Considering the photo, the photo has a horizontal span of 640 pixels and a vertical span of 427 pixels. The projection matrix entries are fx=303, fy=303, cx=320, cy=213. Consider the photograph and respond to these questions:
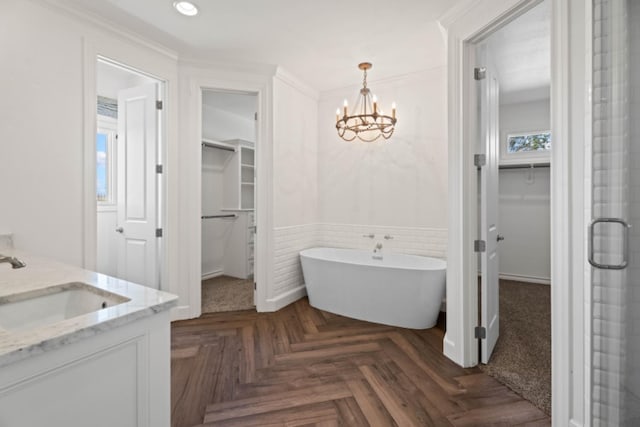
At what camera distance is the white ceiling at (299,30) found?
2.29 m

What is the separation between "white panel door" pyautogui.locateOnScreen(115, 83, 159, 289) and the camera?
3053mm

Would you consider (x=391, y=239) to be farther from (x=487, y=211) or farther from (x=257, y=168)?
(x=257, y=168)

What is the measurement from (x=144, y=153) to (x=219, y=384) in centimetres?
234

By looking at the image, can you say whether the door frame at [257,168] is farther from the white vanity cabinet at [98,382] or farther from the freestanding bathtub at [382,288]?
the white vanity cabinet at [98,382]

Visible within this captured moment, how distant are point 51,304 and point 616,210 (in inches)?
81.4

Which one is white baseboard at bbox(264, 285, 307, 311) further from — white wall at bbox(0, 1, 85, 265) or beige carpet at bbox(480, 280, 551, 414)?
beige carpet at bbox(480, 280, 551, 414)

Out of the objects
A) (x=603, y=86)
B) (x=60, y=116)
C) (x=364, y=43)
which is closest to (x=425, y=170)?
(x=364, y=43)

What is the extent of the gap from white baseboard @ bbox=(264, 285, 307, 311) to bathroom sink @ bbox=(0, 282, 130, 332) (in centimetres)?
230

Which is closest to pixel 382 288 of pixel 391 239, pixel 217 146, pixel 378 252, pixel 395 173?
pixel 378 252

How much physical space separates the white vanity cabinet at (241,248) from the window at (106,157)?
5.68 ft

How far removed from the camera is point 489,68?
2420mm

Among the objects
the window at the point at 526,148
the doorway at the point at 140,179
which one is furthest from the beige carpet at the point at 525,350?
the doorway at the point at 140,179

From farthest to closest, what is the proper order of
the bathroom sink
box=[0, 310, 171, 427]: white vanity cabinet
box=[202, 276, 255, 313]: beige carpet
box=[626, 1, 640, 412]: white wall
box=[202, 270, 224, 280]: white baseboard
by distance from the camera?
box=[202, 270, 224, 280]: white baseboard, box=[202, 276, 255, 313]: beige carpet, the bathroom sink, box=[626, 1, 640, 412]: white wall, box=[0, 310, 171, 427]: white vanity cabinet

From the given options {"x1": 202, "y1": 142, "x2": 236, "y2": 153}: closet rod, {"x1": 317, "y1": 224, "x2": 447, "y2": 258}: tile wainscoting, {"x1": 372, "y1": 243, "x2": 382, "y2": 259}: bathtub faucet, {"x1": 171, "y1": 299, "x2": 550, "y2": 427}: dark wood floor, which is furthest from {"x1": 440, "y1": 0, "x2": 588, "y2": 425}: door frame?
{"x1": 202, "y1": 142, "x2": 236, "y2": 153}: closet rod
